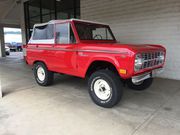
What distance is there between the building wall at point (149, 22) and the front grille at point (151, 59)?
234 cm

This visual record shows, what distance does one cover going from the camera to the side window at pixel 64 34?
13.4 ft

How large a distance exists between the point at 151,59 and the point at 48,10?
31.1 feet

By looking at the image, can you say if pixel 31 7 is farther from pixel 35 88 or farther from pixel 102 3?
pixel 35 88

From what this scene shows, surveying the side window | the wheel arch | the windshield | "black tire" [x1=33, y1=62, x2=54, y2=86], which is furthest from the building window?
the wheel arch

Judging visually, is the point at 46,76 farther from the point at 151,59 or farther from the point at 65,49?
the point at 151,59

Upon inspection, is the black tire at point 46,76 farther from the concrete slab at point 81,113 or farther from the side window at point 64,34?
the side window at point 64,34

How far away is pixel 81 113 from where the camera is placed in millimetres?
3281

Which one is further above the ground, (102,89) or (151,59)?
(151,59)

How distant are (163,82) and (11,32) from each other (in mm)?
33958

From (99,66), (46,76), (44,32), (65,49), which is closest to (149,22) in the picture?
(99,66)

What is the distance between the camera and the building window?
9555mm

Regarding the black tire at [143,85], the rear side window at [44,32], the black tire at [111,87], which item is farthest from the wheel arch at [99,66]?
the rear side window at [44,32]

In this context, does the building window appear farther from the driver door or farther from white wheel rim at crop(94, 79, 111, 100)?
white wheel rim at crop(94, 79, 111, 100)

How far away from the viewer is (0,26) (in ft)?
53.9
